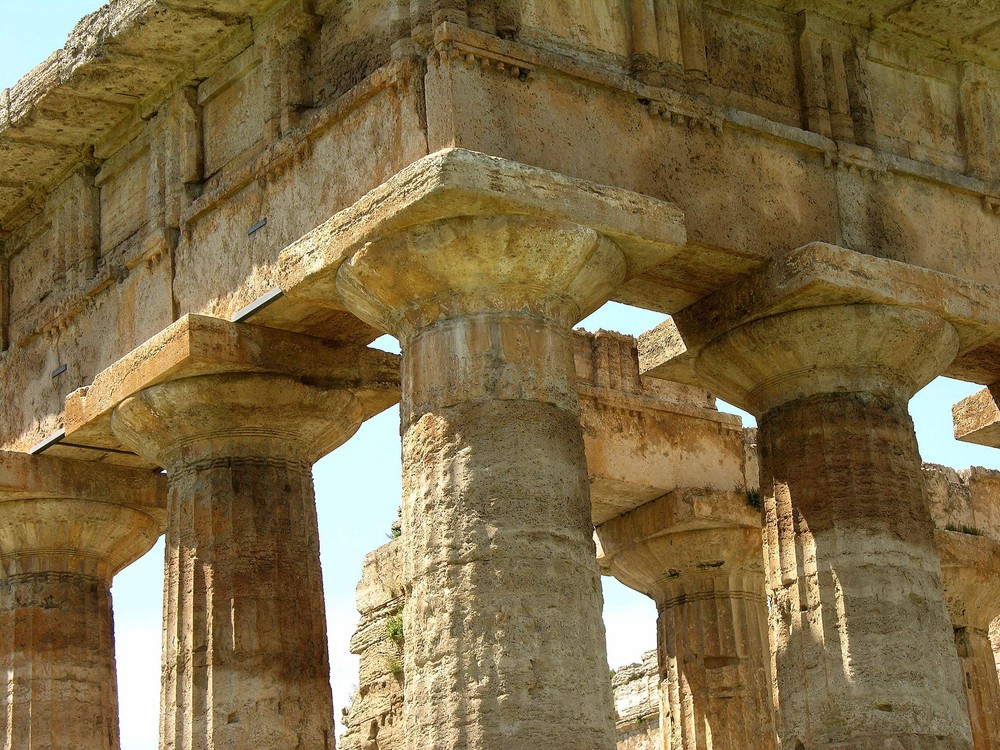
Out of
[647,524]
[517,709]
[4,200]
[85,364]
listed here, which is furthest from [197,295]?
[647,524]

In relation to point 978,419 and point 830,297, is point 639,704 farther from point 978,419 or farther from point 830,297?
point 830,297

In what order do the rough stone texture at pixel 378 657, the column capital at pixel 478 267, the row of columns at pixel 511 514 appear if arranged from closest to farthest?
the row of columns at pixel 511 514 < the column capital at pixel 478 267 < the rough stone texture at pixel 378 657

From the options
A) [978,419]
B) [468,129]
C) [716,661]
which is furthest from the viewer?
[716,661]

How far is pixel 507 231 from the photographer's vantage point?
1213cm

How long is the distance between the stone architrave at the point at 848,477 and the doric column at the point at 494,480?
1.76 meters

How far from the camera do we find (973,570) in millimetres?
21312

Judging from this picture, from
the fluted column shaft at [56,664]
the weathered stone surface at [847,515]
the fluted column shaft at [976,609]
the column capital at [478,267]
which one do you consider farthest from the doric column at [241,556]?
the fluted column shaft at [976,609]

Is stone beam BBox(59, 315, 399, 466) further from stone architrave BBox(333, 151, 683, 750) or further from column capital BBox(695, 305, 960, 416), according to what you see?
column capital BBox(695, 305, 960, 416)

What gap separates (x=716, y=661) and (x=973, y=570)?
412cm

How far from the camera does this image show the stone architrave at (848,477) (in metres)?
13.2

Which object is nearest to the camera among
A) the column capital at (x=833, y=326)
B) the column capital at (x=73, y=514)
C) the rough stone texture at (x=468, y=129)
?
the rough stone texture at (x=468, y=129)

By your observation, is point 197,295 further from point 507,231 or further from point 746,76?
point 746,76

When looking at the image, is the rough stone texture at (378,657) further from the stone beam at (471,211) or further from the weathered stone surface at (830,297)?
the stone beam at (471,211)

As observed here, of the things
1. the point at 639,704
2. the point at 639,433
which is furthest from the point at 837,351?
the point at 639,704
